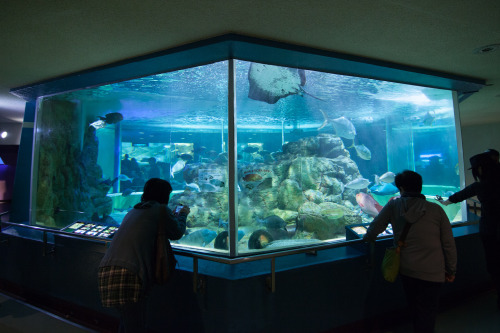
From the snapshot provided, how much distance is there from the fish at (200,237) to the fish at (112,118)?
295 cm

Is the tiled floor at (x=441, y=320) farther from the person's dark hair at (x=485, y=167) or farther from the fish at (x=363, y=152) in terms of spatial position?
the fish at (x=363, y=152)

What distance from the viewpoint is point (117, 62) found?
3445mm

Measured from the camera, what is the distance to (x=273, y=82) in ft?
11.3

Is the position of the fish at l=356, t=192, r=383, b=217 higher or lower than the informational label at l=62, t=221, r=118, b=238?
higher

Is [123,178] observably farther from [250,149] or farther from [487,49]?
[487,49]

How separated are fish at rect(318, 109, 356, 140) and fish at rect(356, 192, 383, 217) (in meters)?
1.07

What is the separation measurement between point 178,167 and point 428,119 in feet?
17.4

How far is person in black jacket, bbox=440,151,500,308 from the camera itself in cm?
302

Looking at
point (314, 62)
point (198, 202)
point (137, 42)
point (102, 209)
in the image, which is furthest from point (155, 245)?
point (102, 209)

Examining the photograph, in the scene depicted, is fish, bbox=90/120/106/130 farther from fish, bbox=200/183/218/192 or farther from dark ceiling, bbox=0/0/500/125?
fish, bbox=200/183/218/192

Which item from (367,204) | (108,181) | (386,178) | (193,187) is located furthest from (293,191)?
(108,181)

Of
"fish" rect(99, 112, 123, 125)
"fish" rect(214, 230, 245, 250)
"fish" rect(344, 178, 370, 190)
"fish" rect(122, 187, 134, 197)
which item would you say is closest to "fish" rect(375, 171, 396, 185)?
"fish" rect(344, 178, 370, 190)

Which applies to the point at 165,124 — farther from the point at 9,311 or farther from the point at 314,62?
the point at 9,311

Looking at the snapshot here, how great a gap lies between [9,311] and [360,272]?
4498 millimetres
